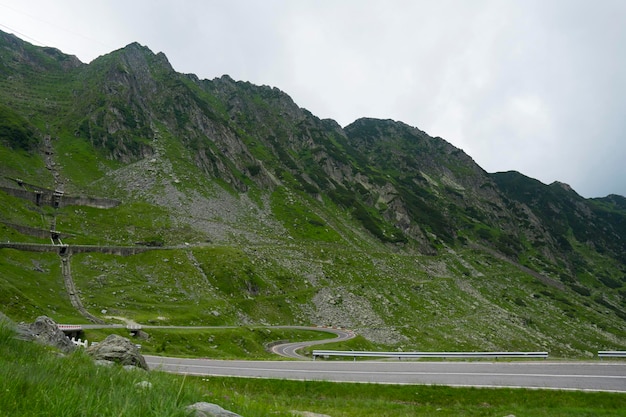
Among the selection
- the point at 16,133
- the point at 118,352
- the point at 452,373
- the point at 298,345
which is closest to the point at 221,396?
the point at 118,352

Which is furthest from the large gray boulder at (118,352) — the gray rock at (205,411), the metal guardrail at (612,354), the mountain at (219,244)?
the mountain at (219,244)

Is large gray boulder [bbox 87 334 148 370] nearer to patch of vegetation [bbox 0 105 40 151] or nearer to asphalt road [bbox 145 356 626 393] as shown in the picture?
asphalt road [bbox 145 356 626 393]

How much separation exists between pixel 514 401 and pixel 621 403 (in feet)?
16.2

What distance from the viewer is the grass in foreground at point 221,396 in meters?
3.76

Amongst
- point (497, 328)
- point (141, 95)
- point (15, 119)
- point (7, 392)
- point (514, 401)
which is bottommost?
point (497, 328)

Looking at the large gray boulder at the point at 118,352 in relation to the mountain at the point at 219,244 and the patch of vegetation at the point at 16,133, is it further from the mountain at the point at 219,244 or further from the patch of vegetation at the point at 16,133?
the patch of vegetation at the point at 16,133

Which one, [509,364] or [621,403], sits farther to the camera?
[509,364]

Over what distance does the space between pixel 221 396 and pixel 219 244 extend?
299 ft

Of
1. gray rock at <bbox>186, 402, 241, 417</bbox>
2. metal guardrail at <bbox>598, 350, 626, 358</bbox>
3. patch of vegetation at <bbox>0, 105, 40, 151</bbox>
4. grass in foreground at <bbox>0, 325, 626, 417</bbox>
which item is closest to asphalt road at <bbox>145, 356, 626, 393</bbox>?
grass in foreground at <bbox>0, 325, 626, 417</bbox>

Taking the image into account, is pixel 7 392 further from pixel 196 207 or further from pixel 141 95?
pixel 141 95

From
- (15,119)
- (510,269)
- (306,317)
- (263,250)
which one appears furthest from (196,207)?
(510,269)

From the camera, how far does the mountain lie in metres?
67.9

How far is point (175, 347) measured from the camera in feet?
136

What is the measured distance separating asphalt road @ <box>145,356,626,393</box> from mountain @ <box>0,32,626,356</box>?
3246 cm
